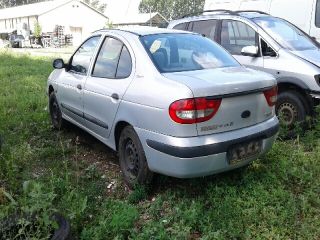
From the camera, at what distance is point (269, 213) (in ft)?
12.0

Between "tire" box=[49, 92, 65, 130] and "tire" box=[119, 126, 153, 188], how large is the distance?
2215 millimetres

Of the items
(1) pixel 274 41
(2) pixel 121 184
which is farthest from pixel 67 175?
(1) pixel 274 41

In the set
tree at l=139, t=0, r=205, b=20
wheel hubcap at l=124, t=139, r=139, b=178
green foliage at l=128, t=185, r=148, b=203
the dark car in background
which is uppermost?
tree at l=139, t=0, r=205, b=20

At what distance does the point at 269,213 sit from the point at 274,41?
10.5 ft

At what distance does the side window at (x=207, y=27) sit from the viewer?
7090 millimetres

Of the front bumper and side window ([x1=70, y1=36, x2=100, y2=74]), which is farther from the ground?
side window ([x1=70, y1=36, x2=100, y2=74])

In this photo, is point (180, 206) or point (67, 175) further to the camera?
point (67, 175)

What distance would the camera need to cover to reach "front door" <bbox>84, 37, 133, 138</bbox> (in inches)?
169

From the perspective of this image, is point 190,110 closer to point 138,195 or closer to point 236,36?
point 138,195

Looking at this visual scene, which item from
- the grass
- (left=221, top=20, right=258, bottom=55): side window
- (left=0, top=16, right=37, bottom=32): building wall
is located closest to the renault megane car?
the grass

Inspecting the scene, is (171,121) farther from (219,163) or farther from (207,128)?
(219,163)

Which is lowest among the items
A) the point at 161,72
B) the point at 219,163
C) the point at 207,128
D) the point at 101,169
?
the point at 101,169

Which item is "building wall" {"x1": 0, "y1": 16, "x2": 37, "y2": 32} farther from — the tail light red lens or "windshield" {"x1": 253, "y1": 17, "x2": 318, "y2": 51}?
the tail light red lens

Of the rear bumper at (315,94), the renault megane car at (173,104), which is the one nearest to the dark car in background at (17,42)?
the renault megane car at (173,104)
